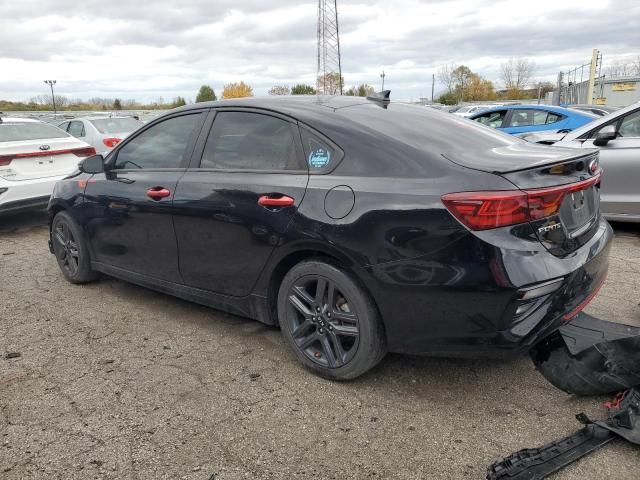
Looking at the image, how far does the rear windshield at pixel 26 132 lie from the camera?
718 cm

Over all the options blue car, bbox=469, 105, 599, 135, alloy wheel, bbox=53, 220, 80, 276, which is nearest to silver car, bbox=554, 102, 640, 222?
blue car, bbox=469, 105, 599, 135

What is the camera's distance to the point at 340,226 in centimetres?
280

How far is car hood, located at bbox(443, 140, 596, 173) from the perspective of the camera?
2.60 m

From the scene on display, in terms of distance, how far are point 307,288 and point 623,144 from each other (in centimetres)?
471

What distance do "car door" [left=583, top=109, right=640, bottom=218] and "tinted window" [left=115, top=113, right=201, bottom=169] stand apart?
180 inches

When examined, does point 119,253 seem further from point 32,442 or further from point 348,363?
point 348,363

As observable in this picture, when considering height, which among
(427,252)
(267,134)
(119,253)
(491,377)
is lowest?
(491,377)

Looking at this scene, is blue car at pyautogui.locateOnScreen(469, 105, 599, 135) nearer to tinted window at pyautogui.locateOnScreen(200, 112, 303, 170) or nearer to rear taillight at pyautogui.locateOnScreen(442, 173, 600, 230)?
tinted window at pyautogui.locateOnScreen(200, 112, 303, 170)

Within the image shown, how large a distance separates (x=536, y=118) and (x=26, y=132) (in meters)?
8.88

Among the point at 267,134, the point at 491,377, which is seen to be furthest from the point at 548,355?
the point at 267,134

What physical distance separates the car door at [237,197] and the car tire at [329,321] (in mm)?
273

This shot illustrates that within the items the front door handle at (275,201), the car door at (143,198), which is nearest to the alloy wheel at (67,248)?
the car door at (143,198)

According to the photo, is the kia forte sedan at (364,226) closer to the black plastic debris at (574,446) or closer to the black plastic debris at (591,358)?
the black plastic debris at (591,358)

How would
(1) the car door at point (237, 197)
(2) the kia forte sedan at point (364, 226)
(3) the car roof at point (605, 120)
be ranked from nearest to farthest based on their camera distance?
(2) the kia forte sedan at point (364, 226) → (1) the car door at point (237, 197) → (3) the car roof at point (605, 120)
